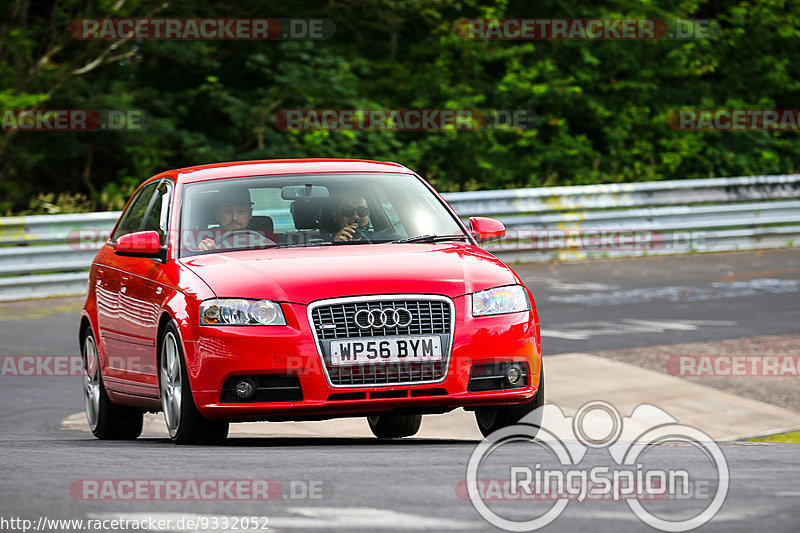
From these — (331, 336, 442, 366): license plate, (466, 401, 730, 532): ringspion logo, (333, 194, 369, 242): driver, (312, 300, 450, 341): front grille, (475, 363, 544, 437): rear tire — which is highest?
(333, 194, 369, 242): driver

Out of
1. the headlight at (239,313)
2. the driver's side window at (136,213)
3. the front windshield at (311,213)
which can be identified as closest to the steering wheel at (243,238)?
the front windshield at (311,213)

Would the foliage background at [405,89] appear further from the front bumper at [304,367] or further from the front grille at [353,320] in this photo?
the front grille at [353,320]

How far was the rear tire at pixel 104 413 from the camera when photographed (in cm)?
891

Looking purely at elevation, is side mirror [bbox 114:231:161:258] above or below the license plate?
above

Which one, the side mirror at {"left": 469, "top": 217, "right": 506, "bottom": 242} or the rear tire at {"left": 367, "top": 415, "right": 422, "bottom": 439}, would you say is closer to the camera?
the side mirror at {"left": 469, "top": 217, "right": 506, "bottom": 242}

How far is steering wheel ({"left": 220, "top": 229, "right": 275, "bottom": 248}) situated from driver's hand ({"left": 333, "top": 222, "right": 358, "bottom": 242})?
0.41 metres

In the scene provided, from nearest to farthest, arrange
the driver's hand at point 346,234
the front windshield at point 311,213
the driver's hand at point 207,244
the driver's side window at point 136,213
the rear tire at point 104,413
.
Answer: the driver's hand at point 207,244 < the front windshield at point 311,213 < the driver's hand at point 346,234 < the rear tire at point 104,413 < the driver's side window at point 136,213

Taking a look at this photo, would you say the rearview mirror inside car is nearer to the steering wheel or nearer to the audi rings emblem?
the steering wheel

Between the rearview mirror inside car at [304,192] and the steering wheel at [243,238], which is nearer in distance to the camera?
the steering wheel at [243,238]

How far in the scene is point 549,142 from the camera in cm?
2645

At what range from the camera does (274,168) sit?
8.60 metres

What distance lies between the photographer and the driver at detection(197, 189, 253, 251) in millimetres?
8078

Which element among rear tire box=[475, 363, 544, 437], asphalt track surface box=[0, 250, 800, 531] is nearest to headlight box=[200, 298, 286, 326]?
asphalt track surface box=[0, 250, 800, 531]

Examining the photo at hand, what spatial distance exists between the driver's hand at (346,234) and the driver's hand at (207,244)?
2.31 feet
